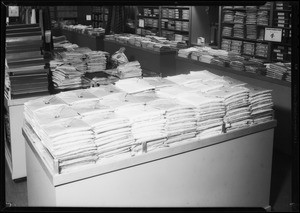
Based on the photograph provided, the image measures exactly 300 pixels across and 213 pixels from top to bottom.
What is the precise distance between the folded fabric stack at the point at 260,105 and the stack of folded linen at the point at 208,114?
319 mm

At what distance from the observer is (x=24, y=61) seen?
12.7ft

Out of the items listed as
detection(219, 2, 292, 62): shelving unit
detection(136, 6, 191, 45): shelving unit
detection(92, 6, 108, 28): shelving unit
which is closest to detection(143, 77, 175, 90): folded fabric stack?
detection(219, 2, 292, 62): shelving unit

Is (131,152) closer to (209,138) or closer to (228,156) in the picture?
(209,138)

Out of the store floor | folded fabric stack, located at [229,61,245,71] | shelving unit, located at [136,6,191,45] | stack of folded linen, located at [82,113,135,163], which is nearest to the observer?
stack of folded linen, located at [82,113,135,163]

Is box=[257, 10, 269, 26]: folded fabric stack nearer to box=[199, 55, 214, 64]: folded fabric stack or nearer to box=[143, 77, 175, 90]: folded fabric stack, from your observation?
box=[199, 55, 214, 64]: folded fabric stack

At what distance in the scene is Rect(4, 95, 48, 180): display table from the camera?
394 cm

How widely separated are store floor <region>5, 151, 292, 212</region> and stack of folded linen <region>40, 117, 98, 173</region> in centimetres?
165

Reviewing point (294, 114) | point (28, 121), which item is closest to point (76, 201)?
point (28, 121)

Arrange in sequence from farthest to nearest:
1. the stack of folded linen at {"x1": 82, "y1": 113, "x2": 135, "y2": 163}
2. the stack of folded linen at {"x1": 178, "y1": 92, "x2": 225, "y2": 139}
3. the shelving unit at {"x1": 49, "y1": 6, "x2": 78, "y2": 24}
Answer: the shelving unit at {"x1": 49, "y1": 6, "x2": 78, "y2": 24}, the stack of folded linen at {"x1": 178, "y1": 92, "x2": 225, "y2": 139}, the stack of folded linen at {"x1": 82, "y1": 113, "x2": 135, "y2": 163}

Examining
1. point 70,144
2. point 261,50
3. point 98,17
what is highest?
point 98,17

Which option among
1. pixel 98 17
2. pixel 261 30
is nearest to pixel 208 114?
pixel 261 30

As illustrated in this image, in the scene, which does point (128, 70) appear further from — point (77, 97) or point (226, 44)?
point (226, 44)

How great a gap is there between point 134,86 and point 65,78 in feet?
5.35

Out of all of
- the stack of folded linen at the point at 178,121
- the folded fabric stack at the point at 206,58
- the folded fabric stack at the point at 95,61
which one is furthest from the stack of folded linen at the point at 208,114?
the folded fabric stack at the point at 206,58
